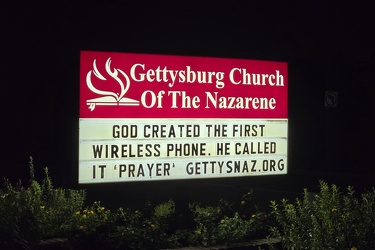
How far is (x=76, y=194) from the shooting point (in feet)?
34.7

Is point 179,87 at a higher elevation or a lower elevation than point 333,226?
higher

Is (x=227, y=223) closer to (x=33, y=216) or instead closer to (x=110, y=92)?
(x=110, y=92)

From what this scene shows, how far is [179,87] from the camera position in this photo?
1011 centimetres

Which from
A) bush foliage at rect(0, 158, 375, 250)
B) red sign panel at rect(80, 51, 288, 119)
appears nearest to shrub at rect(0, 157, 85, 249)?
bush foliage at rect(0, 158, 375, 250)

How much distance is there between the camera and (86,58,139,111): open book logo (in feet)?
31.4

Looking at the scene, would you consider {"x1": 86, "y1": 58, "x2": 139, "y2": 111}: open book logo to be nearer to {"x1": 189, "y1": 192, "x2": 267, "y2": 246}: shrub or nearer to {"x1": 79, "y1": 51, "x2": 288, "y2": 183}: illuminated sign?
{"x1": 79, "y1": 51, "x2": 288, "y2": 183}: illuminated sign

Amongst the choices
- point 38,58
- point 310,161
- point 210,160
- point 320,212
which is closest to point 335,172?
point 310,161

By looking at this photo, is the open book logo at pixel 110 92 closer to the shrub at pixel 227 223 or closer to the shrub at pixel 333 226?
the shrub at pixel 227 223

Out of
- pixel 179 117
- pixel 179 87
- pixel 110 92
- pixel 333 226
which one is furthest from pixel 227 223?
pixel 110 92

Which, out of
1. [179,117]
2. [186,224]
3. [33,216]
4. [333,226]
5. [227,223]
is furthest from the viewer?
[179,117]

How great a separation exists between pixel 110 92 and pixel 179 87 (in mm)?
998

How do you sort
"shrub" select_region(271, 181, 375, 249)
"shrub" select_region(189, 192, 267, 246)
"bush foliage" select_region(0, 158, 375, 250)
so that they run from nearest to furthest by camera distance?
"shrub" select_region(271, 181, 375, 249) → "bush foliage" select_region(0, 158, 375, 250) → "shrub" select_region(189, 192, 267, 246)

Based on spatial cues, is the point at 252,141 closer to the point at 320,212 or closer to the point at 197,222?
the point at 197,222

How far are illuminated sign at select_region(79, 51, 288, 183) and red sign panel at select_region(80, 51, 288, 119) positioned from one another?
0.04ft
